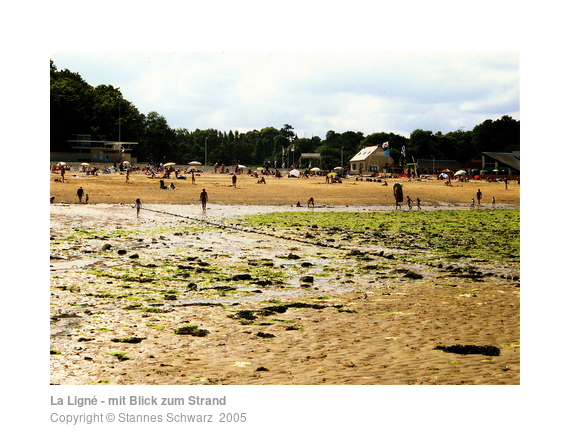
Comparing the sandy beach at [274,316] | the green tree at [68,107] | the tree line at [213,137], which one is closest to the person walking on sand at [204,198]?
the tree line at [213,137]

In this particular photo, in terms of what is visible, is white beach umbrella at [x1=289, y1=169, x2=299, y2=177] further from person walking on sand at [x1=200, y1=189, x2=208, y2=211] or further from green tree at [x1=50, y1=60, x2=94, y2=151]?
green tree at [x1=50, y1=60, x2=94, y2=151]

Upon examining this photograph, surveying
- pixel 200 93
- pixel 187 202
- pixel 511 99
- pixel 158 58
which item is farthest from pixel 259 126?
pixel 187 202

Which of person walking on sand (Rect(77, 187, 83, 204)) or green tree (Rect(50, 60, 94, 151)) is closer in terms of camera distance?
green tree (Rect(50, 60, 94, 151))

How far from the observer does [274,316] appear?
8.05 m

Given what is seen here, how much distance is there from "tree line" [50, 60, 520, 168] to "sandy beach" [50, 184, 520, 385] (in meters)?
2.45

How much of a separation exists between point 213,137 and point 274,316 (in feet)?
24.4

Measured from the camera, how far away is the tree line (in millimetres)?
12039

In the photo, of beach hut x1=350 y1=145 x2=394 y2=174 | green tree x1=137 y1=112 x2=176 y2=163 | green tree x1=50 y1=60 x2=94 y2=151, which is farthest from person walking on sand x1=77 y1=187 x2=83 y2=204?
beach hut x1=350 y1=145 x2=394 y2=174

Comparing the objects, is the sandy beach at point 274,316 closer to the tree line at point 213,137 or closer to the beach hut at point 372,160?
the tree line at point 213,137

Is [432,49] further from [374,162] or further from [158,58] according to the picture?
[374,162]

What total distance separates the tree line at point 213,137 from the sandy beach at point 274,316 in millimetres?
2451

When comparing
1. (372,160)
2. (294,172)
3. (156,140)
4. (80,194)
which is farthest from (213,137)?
(294,172)
